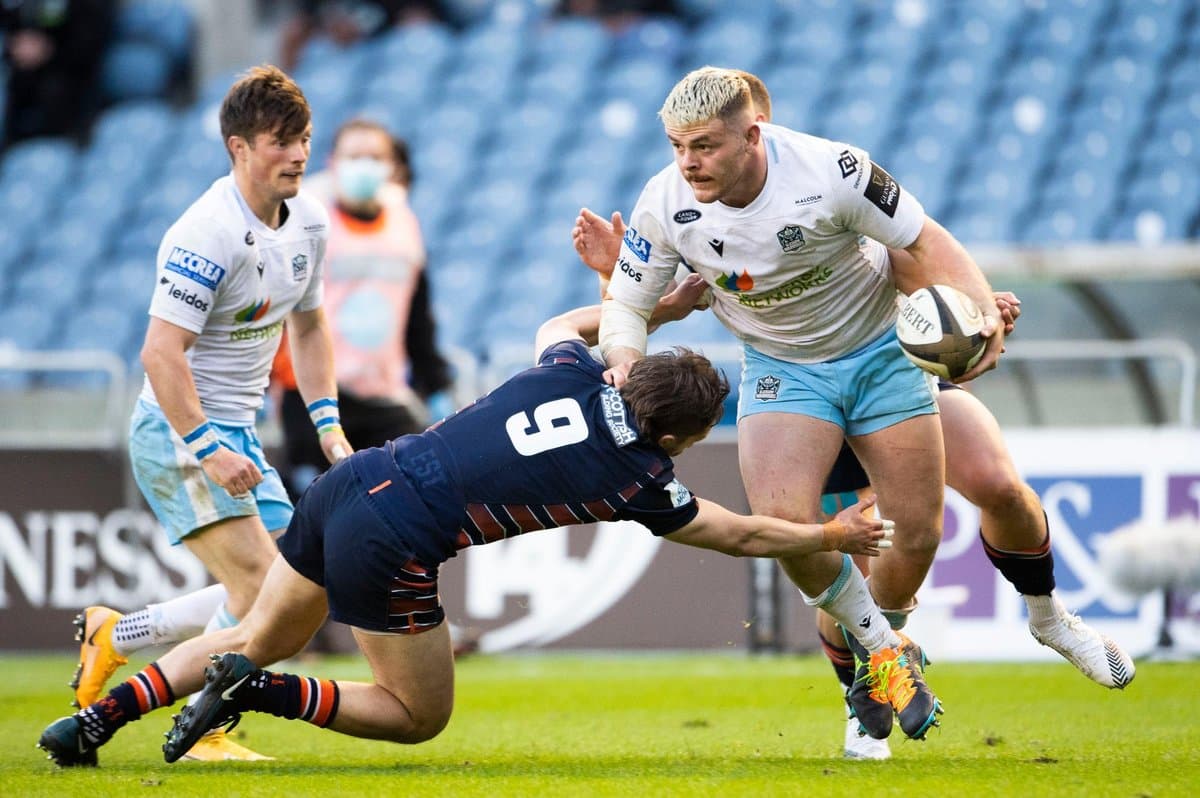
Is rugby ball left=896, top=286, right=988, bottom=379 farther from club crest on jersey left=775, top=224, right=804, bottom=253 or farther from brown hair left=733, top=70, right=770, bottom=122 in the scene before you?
brown hair left=733, top=70, right=770, bottom=122

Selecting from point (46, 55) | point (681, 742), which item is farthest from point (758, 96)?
point (46, 55)

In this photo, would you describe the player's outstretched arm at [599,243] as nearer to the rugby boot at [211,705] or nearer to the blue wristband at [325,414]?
the blue wristband at [325,414]

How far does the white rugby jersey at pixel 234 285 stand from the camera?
5332 millimetres

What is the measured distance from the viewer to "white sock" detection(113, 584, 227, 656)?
226 inches

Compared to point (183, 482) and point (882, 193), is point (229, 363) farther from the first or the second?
point (882, 193)

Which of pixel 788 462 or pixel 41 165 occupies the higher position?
pixel 788 462

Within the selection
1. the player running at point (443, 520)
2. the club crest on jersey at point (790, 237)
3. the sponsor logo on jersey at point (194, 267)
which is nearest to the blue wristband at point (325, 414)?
the sponsor logo on jersey at point (194, 267)

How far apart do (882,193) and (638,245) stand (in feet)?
2.67

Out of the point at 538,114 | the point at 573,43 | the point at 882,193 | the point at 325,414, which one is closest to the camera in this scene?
the point at 882,193

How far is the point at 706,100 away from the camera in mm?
5066

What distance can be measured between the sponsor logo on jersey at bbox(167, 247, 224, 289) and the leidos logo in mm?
250

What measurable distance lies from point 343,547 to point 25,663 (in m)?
5.74

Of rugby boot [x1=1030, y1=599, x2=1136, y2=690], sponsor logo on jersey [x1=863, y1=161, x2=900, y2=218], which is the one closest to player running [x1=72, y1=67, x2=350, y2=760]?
sponsor logo on jersey [x1=863, y1=161, x2=900, y2=218]

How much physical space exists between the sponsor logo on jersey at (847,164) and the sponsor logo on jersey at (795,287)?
338 millimetres
